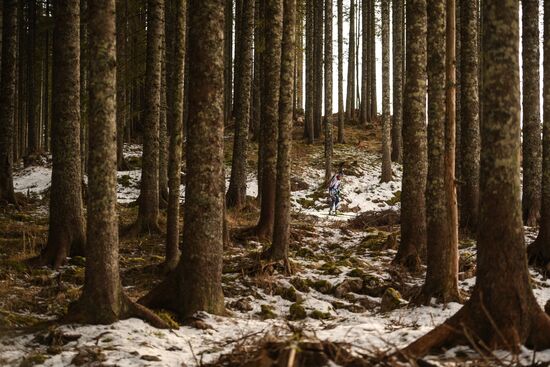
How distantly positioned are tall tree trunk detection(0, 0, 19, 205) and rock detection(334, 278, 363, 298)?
1181 cm

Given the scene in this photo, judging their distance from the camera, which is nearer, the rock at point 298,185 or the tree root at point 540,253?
the tree root at point 540,253

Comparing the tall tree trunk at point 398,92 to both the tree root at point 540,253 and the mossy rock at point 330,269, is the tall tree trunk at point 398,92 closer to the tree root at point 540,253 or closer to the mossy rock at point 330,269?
the tree root at point 540,253

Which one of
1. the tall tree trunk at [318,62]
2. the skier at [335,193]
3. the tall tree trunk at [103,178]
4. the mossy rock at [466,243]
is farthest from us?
the tall tree trunk at [318,62]

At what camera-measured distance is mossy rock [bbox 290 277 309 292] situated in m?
9.04

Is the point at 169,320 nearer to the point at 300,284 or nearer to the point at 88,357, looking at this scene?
the point at 88,357

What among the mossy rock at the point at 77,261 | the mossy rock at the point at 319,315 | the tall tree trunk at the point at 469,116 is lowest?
the mossy rock at the point at 319,315

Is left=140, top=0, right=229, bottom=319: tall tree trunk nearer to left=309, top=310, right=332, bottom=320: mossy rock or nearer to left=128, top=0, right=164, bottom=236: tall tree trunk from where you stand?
left=309, top=310, right=332, bottom=320: mossy rock

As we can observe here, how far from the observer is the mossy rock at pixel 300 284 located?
904 centimetres

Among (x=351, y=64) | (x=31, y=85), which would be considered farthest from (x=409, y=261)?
(x=351, y=64)

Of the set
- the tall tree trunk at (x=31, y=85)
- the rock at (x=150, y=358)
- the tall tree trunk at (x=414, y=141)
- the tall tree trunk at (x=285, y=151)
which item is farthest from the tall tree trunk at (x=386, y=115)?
the rock at (x=150, y=358)

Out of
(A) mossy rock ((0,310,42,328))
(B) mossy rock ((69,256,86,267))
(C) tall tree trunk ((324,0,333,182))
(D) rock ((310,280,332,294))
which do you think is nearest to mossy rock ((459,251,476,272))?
(D) rock ((310,280,332,294))

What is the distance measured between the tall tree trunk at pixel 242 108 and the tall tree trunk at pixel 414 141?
17.8 feet

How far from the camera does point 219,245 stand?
7.21 metres

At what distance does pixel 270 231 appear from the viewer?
40.0 ft
